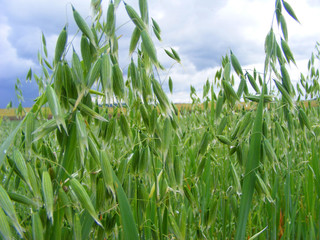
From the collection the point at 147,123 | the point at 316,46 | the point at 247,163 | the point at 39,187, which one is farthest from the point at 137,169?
the point at 316,46

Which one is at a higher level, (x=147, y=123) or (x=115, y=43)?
(x=115, y=43)

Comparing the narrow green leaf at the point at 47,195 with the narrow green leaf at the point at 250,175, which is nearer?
the narrow green leaf at the point at 47,195

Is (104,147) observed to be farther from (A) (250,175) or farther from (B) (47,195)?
(A) (250,175)

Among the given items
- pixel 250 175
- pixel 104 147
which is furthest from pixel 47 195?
pixel 250 175

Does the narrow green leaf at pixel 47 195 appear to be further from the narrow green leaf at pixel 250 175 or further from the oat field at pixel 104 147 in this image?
the narrow green leaf at pixel 250 175

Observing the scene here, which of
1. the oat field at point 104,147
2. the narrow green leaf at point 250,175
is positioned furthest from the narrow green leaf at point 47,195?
the narrow green leaf at point 250,175

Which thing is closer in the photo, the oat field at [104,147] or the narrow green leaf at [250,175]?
the oat field at [104,147]

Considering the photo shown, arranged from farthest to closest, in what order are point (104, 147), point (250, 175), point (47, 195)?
point (250, 175)
point (104, 147)
point (47, 195)

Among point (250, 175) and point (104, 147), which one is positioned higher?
point (104, 147)

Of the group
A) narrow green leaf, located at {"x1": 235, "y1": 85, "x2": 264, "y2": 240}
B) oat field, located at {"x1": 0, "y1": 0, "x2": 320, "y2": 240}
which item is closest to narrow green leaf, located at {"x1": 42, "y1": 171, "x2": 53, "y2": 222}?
oat field, located at {"x1": 0, "y1": 0, "x2": 320, "y2": 240}

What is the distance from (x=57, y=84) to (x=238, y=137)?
28.1 inches

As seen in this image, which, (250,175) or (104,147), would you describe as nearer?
(104,147)

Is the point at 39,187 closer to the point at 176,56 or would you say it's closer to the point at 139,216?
the point at 139,216

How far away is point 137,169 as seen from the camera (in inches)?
36.2
